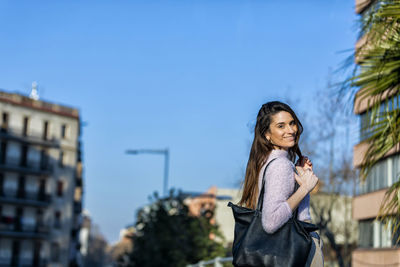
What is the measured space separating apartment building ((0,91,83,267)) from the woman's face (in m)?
57.2

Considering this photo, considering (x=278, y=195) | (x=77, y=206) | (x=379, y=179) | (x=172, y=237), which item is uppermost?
(x=379, y=179)

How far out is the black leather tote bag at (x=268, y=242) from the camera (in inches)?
125

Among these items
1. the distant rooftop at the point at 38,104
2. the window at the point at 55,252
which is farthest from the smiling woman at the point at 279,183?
the window at the point at 55,252

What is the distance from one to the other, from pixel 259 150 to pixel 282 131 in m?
0.14

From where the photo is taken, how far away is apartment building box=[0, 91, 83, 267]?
5931cm

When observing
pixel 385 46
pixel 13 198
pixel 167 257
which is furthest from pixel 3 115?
pixel 385 46

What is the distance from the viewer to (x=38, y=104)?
61969 millimetres

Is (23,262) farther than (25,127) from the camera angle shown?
No

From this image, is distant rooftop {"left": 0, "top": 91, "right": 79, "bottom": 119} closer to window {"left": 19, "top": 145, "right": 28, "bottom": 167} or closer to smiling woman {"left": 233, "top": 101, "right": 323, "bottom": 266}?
window {"left": 19, "top": 145, "right": 28, "bottom": 167}

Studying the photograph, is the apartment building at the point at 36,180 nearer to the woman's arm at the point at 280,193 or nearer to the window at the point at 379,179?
the window at the point at 379,179

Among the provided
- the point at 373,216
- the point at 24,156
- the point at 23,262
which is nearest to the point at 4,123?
the point at 24,156

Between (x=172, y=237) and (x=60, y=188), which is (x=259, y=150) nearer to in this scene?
(x=172, y=237)

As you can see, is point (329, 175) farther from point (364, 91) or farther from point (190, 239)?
point (364, 91)

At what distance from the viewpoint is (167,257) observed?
30812 millimetres
